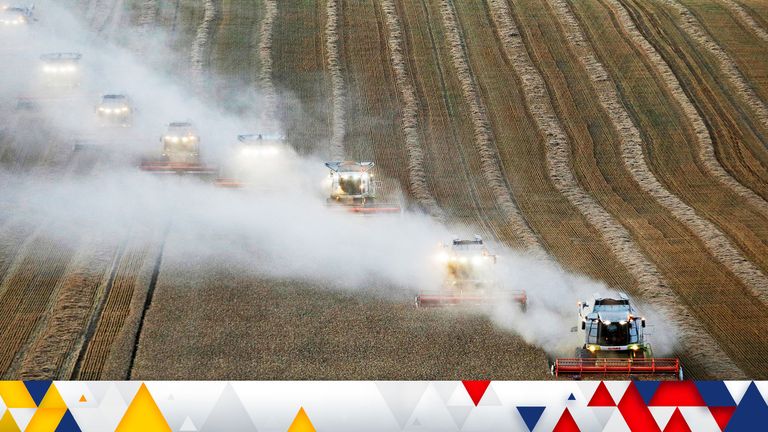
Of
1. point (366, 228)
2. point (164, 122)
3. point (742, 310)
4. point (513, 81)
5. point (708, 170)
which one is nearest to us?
point (742, 310)

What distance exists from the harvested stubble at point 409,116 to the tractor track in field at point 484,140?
8.87 ft

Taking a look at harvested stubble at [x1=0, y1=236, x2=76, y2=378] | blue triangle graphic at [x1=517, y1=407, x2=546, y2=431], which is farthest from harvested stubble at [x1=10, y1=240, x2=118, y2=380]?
blue triangle graphic at [x1=517, y1=407, x2=546, y2=431]

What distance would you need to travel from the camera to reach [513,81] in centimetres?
5916

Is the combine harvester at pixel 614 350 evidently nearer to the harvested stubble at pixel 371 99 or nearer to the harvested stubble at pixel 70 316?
the harvested stubble at pixel 70 316

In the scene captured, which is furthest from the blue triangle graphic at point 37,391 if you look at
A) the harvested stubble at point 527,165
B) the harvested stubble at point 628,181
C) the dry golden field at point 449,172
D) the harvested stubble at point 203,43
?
the harvested stubble at point 203,43

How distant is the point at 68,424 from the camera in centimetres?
1970

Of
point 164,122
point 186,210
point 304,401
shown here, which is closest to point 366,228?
point 186,210

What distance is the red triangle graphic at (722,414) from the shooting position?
19953 millimetres

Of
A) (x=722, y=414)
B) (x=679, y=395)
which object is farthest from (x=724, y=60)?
(x=679, y=395)

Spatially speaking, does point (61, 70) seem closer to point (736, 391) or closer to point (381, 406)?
point (381, 406)

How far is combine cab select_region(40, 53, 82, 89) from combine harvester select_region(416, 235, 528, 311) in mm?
29670

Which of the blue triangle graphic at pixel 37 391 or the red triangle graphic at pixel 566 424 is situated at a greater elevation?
the blue triangle graphic at pixel 37 391

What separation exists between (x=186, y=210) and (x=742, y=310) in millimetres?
20980

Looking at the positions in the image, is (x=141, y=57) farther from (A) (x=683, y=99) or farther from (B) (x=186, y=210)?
(A) (x=683, y=99)
